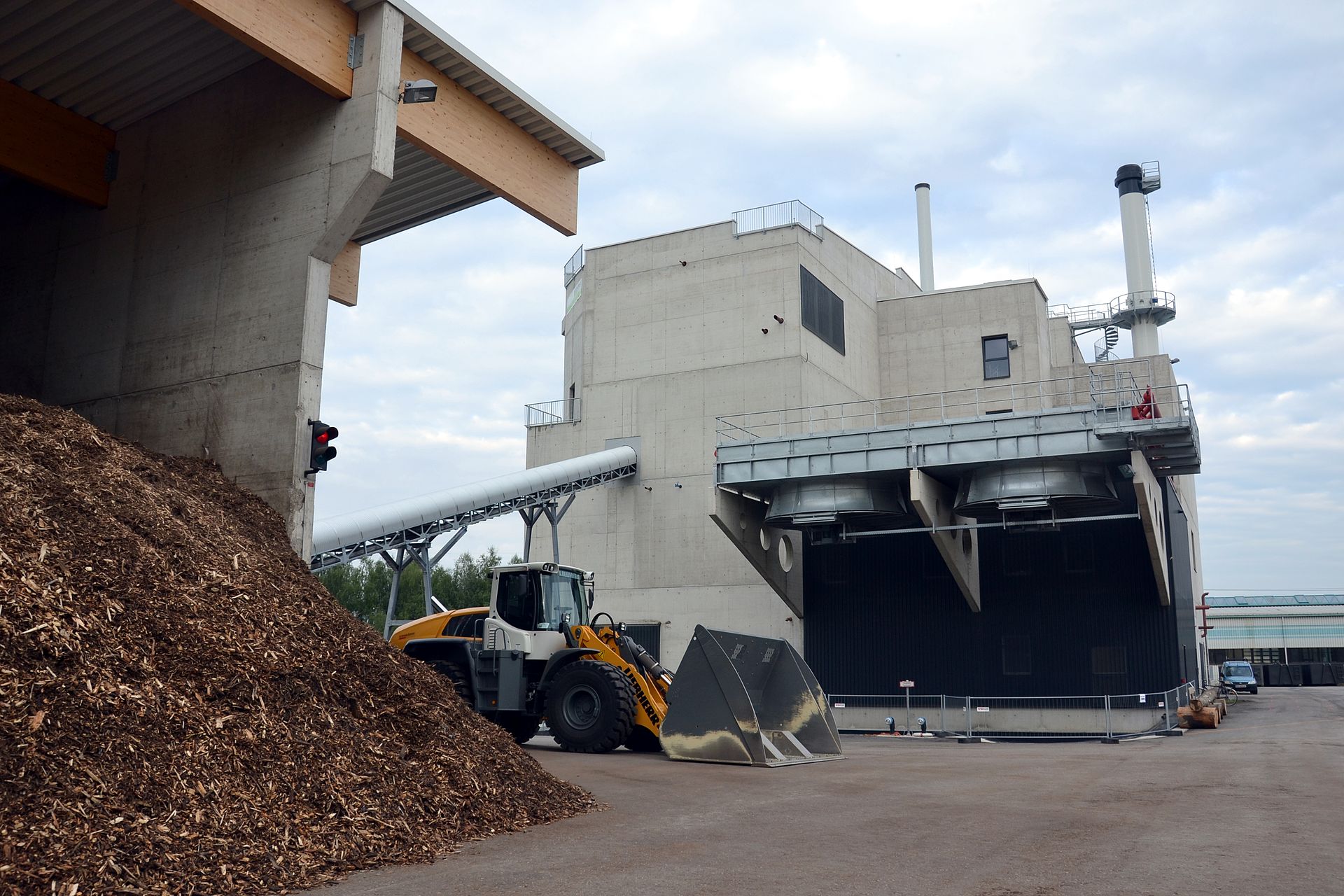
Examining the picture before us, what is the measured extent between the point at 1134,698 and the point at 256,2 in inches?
1078

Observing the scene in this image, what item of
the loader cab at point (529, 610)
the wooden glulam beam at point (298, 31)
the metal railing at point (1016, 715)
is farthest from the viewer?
the metal railing at point (1016, 715)

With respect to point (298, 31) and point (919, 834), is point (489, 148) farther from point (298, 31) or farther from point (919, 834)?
point (919, 834)

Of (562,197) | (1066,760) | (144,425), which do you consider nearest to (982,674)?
(1066,760)

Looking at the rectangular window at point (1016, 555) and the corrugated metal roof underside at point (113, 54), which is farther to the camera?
the rectangular window at point (1016, 555)

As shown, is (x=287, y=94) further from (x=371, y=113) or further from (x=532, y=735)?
(x=532, y=735)

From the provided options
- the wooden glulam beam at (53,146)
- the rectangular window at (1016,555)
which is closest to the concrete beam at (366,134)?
the wooden glulam beam at (53,146)

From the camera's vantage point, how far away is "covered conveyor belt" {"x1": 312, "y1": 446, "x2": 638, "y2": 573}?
2564cm

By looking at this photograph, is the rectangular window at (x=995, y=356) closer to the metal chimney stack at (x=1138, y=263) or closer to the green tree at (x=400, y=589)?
the metal chimney stack at (x=1138, y=263)

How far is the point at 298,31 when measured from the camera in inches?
539

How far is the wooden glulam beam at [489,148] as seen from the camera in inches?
605

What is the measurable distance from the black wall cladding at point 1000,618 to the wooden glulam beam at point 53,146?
23.2 m

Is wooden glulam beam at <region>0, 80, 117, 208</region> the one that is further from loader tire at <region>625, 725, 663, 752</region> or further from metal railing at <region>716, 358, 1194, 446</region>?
metal railing at <region>716, 358, 1194, 446</region>

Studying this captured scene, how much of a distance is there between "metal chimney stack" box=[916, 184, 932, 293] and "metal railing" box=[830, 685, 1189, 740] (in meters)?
25.2

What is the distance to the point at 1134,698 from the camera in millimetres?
28812
